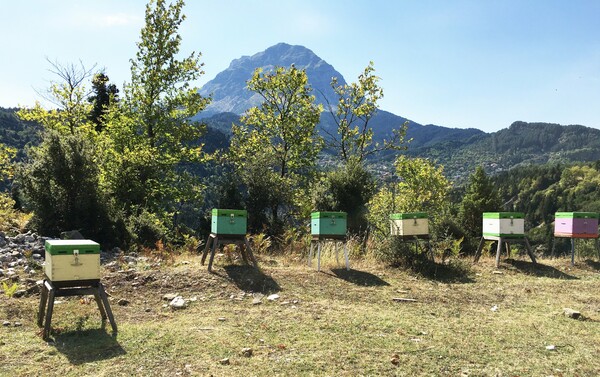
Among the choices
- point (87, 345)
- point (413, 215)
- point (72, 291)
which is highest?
point (413, 215)

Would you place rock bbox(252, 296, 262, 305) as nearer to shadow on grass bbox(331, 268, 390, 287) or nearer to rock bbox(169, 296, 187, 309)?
rock bbox(169, 296, 187, 309)

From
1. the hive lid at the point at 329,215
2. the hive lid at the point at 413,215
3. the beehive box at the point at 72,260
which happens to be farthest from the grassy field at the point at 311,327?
the hive lid at the point at 413,215

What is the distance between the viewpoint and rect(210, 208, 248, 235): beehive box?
1045 cm

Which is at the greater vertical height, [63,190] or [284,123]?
[284,123]

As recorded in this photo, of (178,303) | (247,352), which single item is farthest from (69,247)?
(247,352)

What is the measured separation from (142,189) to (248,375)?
15.4m

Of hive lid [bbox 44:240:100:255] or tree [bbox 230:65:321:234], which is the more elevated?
tree [bbox 230:65:321:234]

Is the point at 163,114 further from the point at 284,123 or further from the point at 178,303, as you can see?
the point at 178,303

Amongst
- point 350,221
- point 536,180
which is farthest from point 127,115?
point 536,180

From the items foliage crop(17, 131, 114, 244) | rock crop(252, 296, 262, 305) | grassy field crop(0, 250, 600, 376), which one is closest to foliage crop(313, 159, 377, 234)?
grassy field crop(0, 250, 600, 376)

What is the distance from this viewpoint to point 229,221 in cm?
1056

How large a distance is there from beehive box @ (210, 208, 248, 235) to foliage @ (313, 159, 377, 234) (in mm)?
6740

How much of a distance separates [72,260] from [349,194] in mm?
11612

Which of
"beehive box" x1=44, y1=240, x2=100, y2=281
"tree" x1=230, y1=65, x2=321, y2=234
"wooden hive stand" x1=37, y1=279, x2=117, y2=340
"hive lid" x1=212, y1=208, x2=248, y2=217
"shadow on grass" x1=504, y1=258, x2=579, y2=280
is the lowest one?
"shadow on grass" x1=504, y1=258, x2=579, y2=280
